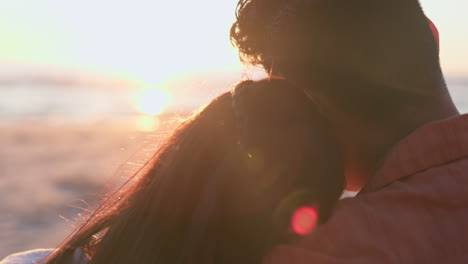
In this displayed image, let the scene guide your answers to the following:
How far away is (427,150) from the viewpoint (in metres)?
1.57

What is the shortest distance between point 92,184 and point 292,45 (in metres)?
7.36

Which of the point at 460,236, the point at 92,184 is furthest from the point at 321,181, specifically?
the point at 92,184

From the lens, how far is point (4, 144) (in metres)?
13.2

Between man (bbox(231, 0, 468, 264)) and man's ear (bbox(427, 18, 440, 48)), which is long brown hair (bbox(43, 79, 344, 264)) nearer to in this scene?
man (bbox(231, 0, 468, 264))

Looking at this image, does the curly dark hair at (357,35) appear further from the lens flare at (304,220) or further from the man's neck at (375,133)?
the lens flare at (304,220)

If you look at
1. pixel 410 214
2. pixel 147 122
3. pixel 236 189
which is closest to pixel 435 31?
pixel 410 214

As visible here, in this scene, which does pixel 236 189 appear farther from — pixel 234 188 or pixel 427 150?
pixel 427 150

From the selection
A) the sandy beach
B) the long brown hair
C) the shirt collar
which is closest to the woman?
the long brown hair

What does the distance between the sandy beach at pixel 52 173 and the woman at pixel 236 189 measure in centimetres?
49

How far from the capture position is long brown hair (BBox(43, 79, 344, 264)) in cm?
161

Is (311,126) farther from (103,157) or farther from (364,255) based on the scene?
(103,157)

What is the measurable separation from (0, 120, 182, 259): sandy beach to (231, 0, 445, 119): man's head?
67 cm

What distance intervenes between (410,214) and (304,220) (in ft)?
1.15

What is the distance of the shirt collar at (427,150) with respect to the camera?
1531 mm
